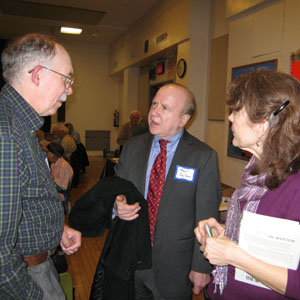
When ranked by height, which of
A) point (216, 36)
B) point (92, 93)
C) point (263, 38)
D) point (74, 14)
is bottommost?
point (263, 38)

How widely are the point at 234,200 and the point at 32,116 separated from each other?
986mm

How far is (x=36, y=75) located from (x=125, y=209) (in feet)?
2.69

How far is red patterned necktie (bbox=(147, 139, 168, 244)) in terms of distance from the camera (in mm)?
1751

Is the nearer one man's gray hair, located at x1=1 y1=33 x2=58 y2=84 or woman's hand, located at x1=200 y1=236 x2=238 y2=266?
woman's hand, located at x1=200 y1=236 x2=238 y2=266

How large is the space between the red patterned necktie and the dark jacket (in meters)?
0.11

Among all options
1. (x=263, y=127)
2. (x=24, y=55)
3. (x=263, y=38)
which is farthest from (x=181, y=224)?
(x=263, y=38)

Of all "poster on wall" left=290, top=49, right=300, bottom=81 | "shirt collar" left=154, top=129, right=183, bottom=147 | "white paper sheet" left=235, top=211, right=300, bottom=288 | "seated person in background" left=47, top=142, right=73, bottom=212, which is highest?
"poster on wall" left=290, top=49, right=300, bottom=81

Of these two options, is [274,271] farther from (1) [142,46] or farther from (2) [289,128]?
(1) [142,46]

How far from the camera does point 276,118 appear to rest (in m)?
1.11

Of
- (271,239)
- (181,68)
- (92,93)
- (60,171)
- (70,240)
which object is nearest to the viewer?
(271,239)

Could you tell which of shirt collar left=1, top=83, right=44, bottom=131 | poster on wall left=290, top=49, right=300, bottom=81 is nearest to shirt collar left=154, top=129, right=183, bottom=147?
shirt collar left=1, top=83, right=44, bottom=131

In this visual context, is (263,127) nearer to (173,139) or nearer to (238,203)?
(238,203)

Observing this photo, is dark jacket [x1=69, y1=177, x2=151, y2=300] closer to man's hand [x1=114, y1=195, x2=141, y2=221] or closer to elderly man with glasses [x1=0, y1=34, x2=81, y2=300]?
man's hand [x1=114, y1=195, x2=141, y2=221]

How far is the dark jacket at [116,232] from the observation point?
1.59 m
